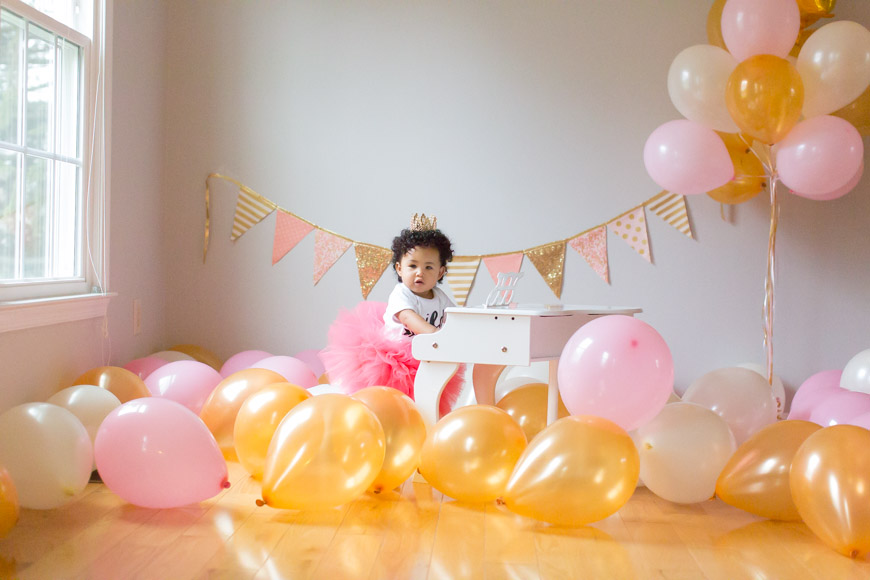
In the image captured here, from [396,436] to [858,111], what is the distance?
225 centimetres

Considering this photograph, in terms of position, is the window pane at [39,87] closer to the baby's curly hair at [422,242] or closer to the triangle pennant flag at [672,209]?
the baby's curly hair at [422,242]

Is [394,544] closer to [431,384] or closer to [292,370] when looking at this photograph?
[431,384]

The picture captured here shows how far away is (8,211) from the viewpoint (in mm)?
2734

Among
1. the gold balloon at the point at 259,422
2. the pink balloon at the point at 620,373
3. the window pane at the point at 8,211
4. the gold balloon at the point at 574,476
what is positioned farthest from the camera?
the window pane at the point at 8,211

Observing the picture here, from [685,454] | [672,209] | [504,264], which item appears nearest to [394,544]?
[685,454]

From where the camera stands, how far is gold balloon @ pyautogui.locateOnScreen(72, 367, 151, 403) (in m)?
2.79

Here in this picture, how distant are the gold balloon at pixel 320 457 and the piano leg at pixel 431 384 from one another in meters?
0.52

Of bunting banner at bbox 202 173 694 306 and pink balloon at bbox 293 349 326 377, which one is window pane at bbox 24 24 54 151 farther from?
pink balloon at bbox 293 349 326 377

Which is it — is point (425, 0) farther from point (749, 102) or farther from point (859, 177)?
point (859, 177)

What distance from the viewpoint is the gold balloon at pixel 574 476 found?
204 cm

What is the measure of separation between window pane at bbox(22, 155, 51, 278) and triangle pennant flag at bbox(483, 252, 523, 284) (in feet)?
5.98

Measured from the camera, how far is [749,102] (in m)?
2.88

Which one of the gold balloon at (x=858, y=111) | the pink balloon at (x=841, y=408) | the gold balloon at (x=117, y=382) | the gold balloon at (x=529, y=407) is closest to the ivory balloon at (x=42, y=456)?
the gold balloon at (x=117, y=382)

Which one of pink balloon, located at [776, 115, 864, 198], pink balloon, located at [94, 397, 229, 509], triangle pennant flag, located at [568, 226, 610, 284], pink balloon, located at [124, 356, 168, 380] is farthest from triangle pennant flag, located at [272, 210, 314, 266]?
pink balloon, located at [776, 115, 864, 198]
